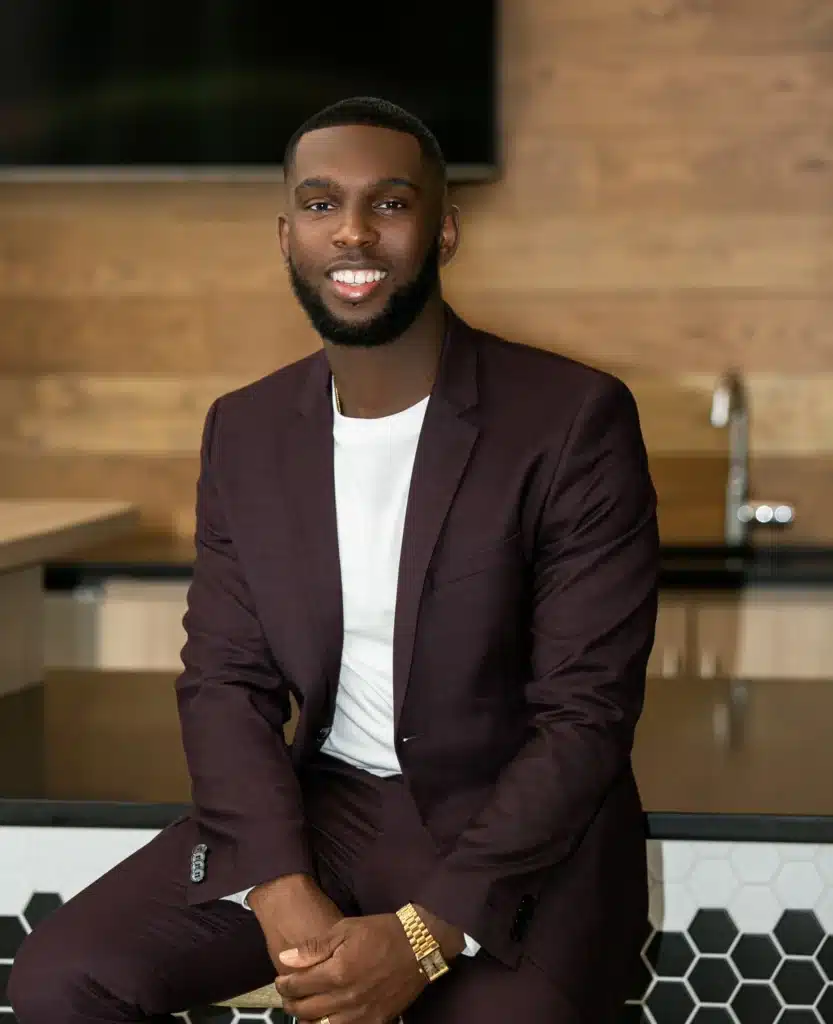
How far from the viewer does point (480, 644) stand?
4.72 ft

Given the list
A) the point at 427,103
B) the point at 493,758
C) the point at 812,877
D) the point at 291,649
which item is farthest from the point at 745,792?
the point at 427,103

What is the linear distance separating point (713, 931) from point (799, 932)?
10cm

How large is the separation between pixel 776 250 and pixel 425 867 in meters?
2.16

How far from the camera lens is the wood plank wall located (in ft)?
10.3

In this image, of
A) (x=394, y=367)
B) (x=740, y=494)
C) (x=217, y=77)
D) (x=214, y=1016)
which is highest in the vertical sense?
(x=217, y=77)

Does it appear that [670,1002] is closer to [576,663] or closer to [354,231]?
[576,663]

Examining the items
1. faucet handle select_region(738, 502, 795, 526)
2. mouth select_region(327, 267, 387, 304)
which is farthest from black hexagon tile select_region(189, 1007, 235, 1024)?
faucet handle select_region(738, 502, 795, 526)

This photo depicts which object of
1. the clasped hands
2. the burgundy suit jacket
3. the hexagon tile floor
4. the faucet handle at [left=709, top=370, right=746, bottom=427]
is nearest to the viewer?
the clasped hands

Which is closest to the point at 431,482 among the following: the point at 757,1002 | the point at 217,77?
the point at 757,1002

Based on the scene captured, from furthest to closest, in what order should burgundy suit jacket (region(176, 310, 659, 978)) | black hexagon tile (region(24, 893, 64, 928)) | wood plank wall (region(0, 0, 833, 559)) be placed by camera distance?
wood plank wall (region(0, 0, 833, 559)) → black hexagon tile (region(24, 893, 64, 928)) → burgundy suit jacket (region(176, 310, 659, 978))

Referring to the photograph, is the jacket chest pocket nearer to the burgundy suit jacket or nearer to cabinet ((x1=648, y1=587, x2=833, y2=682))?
the burgundy suit jacket

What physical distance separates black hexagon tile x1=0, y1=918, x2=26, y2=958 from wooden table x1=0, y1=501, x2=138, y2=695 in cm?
57

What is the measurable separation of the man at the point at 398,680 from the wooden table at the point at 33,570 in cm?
72

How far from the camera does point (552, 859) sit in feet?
4.50
